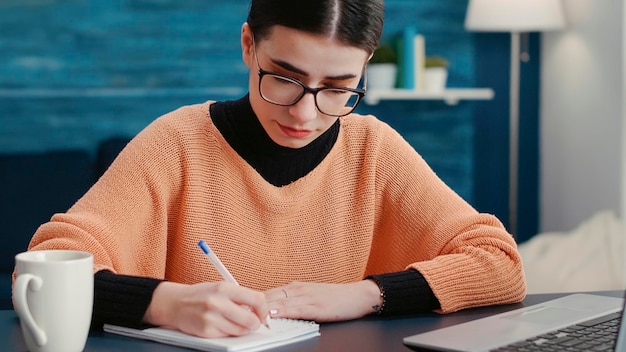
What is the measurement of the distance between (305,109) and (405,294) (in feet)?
1.07

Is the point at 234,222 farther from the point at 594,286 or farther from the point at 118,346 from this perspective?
the point at 594,286

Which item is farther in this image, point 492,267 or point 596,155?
point 596,155

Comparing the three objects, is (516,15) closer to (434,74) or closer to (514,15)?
(514,15)

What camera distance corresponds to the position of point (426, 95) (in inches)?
154

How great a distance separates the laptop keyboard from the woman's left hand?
305 mm

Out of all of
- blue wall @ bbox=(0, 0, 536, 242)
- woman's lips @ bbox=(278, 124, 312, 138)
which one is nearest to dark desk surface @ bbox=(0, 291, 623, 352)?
woman's lips @ bbox=(278, 124, 312, 138)

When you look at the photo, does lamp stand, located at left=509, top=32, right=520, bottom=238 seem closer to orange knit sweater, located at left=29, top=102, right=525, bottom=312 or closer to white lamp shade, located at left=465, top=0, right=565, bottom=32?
white lamp shade, located at left=465, top=0, right=565, bottom=32

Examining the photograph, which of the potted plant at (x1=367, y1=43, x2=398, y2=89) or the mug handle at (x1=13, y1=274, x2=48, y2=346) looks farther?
the potted plant at (x1=367, y1=43, x2=398, y2=89)

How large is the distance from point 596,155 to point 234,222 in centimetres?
249

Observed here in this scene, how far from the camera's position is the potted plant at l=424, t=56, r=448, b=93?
3936mm

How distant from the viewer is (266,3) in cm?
148

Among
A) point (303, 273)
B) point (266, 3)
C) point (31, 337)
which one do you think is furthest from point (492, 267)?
point (31, 337)

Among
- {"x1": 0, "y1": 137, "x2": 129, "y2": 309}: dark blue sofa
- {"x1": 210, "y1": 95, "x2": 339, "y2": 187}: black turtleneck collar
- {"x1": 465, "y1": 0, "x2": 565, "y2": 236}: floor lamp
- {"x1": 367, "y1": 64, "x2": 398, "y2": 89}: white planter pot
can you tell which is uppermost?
{"x1": 465, "y1": 0, "x2": 565, "y2": 236}: floor lamp

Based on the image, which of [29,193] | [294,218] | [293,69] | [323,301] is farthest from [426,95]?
[323,301]
